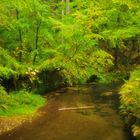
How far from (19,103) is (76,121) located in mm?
2857

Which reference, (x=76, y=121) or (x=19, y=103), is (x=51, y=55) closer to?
(x=19, y=103)

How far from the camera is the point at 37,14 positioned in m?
19.4

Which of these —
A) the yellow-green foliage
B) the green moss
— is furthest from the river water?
the yellow-green foliage

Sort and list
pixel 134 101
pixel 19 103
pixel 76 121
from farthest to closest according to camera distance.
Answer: pixel 19 103 → pixel 76 121 → pixel 134 101

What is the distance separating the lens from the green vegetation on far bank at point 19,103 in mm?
14766

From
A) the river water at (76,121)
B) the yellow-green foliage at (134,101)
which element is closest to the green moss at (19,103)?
the river water at (76,121)

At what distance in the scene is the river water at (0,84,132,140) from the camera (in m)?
13.0

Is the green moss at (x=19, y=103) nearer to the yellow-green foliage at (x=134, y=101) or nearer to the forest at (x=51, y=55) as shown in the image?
the forest at (x=51, y=55)

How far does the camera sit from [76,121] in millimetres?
14867

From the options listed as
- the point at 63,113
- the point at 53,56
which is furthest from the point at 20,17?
the point at 63,113

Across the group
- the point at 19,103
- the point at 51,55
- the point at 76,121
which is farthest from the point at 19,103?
the point at 51,55

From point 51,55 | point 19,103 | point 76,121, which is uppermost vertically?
point 51,55

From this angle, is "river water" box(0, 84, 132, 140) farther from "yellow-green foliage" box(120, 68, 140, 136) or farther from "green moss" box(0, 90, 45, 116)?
"yellow-green foliage" box(120, 68, 140, 136)

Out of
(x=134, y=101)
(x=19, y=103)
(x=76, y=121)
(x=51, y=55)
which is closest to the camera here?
(x=134, y=101)
